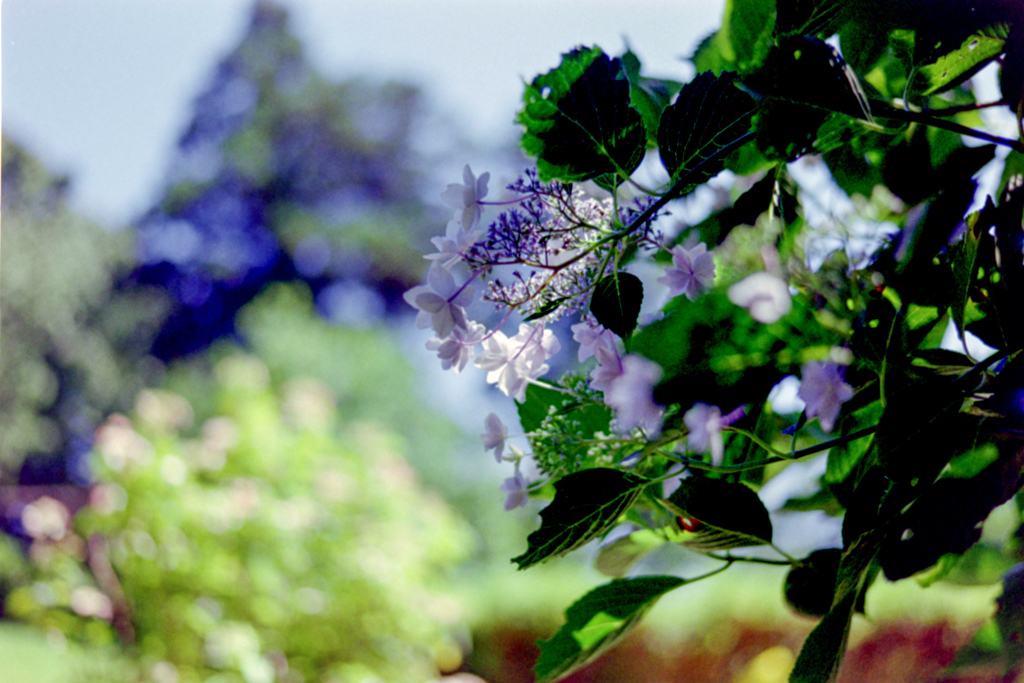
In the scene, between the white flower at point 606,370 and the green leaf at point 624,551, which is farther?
the green leaf at point 624,551

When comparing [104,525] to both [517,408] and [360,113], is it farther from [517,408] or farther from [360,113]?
[360,113]

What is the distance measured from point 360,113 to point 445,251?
10.0 metres

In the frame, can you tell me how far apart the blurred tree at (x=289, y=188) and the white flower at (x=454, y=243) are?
868 cm

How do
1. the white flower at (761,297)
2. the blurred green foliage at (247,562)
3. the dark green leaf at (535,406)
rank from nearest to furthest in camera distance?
the white flower at (761,297) < the dark green leaf at (535,406) < the blurred green foliage at (247,562)

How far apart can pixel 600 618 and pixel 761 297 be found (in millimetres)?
164

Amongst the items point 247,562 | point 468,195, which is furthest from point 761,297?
point 247,562

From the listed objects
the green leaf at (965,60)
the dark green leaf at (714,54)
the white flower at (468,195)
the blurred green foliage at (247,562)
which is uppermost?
the blurred green foliage at (247,562)

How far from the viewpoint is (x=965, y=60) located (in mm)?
212

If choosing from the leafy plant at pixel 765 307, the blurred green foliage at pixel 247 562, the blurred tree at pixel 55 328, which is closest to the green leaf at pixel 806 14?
the leafy plant at pixel 765 307

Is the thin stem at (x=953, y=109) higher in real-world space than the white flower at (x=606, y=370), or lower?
higher

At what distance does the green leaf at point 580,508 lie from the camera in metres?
0.19

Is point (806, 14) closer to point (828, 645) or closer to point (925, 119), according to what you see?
point (925, 119)

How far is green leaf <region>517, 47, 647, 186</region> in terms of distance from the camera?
202 millimetres

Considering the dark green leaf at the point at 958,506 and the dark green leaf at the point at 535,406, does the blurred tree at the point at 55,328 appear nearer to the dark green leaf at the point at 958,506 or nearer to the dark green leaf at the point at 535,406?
the dark green leaf at the point at 535,406
